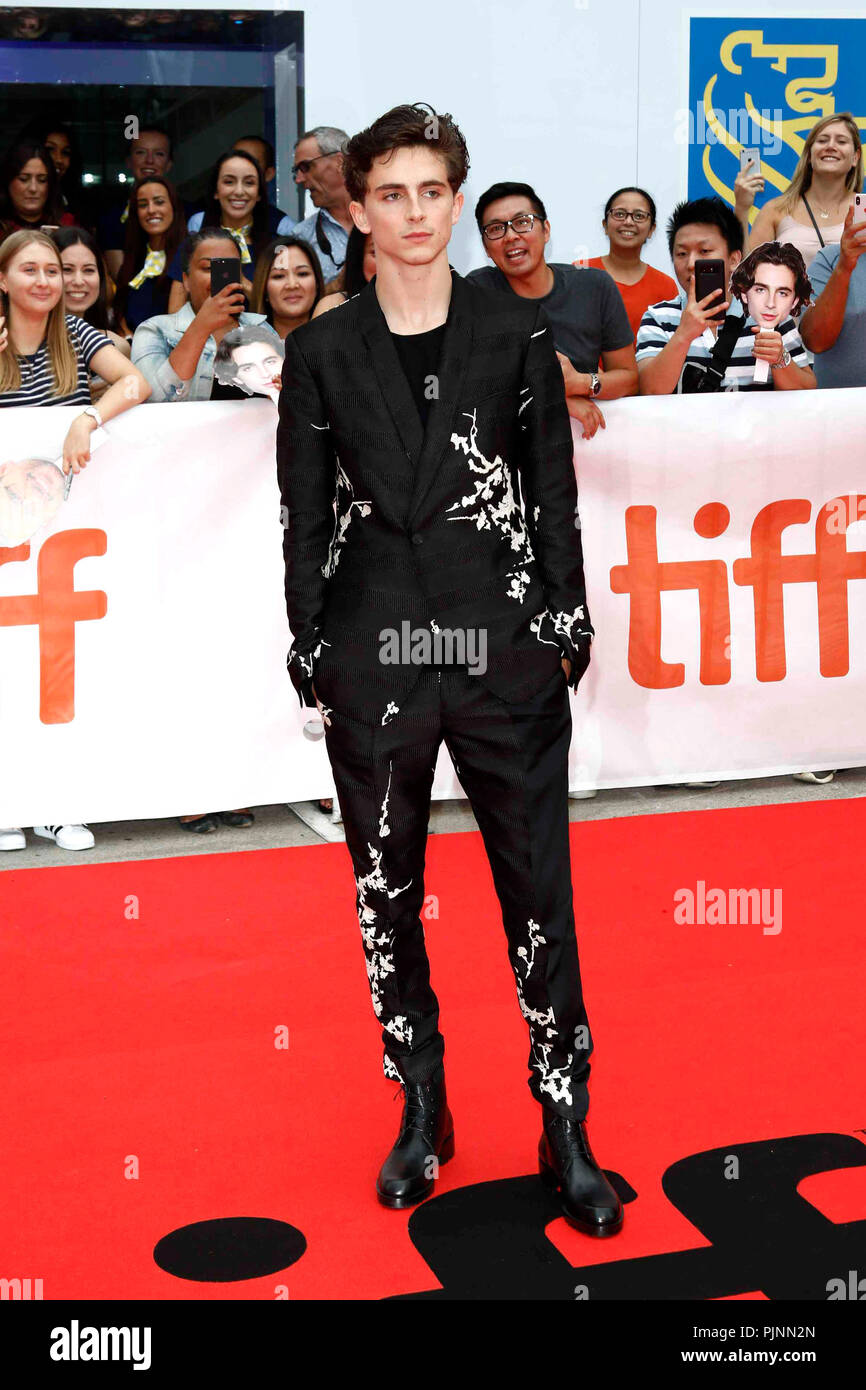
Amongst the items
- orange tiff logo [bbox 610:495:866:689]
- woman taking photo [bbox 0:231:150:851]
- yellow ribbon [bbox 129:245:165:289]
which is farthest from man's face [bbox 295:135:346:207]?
orange tiff logo [bbox 610:495:866:689]

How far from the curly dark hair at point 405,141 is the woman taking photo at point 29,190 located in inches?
179

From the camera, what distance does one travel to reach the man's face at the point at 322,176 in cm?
664

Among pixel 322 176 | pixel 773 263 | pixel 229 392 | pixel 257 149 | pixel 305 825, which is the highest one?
pixel 257 149

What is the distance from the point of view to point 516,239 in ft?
17.9

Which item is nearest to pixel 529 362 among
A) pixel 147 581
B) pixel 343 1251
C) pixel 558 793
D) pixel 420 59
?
pixel 558 793

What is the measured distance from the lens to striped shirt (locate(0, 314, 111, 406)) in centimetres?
522

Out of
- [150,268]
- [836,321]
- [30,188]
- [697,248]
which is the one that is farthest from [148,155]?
[836,321]

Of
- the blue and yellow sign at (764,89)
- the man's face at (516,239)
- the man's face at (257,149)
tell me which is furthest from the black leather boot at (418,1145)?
the blue and yellow sign at (764,89)

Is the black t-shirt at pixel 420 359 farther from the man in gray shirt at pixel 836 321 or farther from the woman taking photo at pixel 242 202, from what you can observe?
the woman taking photo at pixel 242 202

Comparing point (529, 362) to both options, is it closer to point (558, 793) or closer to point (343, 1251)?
point (558, 793)

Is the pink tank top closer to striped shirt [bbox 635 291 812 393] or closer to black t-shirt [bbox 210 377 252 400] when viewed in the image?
striped shirt [bbox 635 291 812 393]

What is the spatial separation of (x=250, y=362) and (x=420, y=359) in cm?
260

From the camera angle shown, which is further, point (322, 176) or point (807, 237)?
point (322, 176)

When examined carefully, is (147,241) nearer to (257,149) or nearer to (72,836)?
(257,149)
